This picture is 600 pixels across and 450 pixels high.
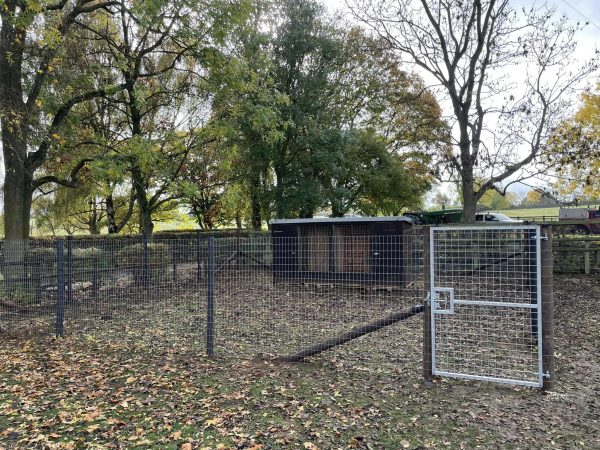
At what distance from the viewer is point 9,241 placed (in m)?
8.31

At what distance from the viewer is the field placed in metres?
3.19

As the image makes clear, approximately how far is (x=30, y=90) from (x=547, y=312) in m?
10.0

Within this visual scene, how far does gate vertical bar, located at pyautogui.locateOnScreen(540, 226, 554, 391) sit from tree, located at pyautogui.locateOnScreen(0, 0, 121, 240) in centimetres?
778

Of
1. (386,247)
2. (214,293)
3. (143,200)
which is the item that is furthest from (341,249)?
(143,200)

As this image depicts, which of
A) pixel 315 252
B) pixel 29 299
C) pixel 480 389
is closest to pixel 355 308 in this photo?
pixel 315 252

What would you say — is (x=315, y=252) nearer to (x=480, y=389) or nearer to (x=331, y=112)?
(x=480, y=389)

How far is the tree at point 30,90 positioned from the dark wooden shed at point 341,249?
523cm

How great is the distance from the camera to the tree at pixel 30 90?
759 centimetres

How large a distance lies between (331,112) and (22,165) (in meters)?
11.3

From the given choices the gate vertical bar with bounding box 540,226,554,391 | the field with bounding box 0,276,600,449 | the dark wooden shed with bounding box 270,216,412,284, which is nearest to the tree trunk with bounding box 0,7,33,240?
the field with bounding box 0,276,600,449

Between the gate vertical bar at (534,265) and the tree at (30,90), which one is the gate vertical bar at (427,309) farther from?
the tree at (30,90)

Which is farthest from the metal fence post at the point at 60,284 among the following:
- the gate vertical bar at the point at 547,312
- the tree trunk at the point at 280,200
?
the tree trunk at the point at 280,200

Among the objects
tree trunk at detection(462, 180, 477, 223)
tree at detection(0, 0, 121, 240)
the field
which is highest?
tree at detection(0, 0, 121, 240)

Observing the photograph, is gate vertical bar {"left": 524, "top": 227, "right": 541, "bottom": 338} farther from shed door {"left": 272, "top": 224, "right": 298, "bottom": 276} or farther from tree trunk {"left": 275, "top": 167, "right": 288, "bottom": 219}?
tree trunk {"left": 275, "top": 167, "right": 288, "bottom": 219}
